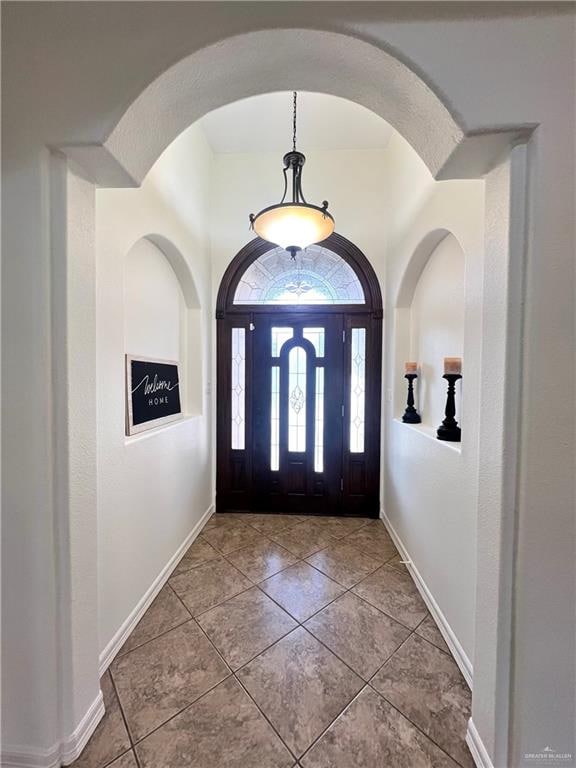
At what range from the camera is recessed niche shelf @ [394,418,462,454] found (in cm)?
159

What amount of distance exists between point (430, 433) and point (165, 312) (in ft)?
7.02

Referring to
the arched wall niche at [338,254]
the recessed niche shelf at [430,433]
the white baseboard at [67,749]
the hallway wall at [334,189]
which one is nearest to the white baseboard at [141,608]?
the white baseboard at [67,749]

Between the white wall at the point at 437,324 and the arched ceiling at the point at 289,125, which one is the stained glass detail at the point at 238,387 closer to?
the white wall at the point at 437,324

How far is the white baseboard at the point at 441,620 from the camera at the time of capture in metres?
1.35

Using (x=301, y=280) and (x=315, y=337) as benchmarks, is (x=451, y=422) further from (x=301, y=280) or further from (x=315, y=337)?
(x=301, y=280)

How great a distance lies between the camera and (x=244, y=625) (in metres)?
1.64

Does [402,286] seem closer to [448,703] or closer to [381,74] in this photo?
[381,74]

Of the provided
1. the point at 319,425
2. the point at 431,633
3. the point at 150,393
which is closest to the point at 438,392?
the point at 319,425

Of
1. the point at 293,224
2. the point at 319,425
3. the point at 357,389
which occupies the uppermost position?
the point at 293,224

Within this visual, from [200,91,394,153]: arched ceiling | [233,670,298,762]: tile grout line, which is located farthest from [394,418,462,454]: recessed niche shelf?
[200,91,394,153]: arched ceiling

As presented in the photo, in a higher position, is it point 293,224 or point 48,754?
point 293,224

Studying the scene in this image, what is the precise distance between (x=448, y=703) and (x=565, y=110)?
7.30 ft

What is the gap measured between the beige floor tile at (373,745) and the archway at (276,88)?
13.1 inches

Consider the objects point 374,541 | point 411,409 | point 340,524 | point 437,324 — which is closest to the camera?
point 437,324
